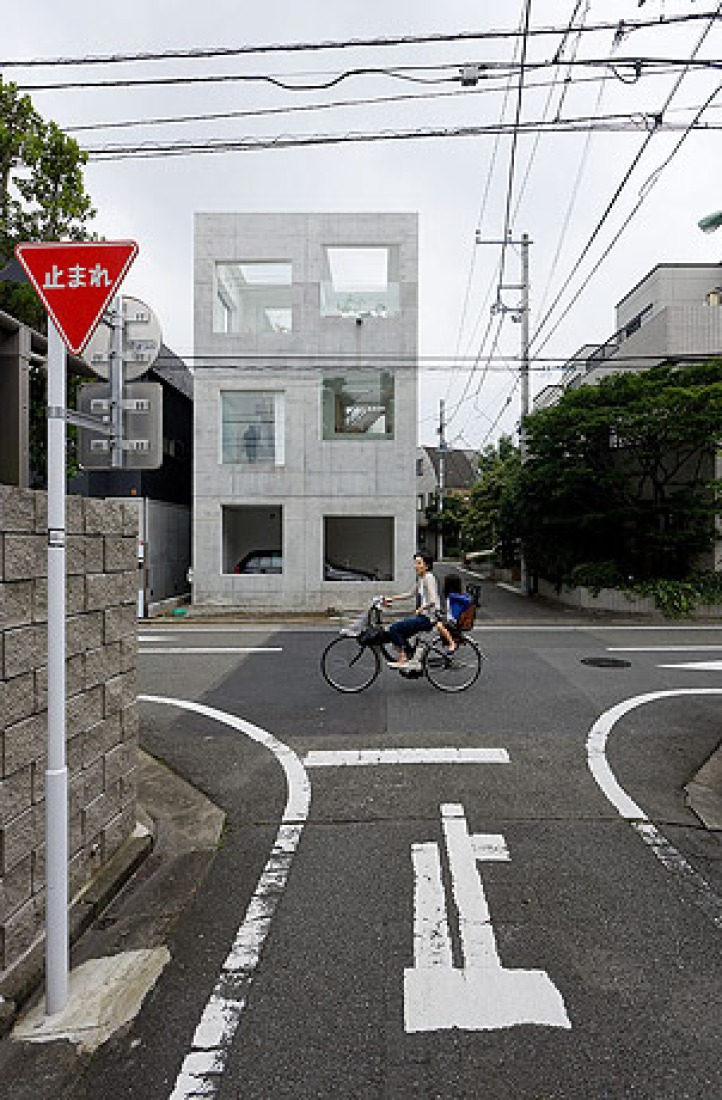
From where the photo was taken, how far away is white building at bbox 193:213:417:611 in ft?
59.7

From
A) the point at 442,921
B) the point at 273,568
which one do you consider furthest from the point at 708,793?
the point at 273,568

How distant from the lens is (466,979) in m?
2.95

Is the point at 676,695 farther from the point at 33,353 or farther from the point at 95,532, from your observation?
the point at 33,353

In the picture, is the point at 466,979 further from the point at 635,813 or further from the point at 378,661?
the point at 378,661

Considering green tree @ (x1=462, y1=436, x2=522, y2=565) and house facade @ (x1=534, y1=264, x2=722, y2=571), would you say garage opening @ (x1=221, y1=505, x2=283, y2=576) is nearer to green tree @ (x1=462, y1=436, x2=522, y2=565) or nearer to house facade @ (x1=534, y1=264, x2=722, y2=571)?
green tree @ (x1=462, y1=436, x2=522, y2=565)

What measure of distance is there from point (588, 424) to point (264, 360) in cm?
839

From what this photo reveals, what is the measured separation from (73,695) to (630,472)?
1671cm

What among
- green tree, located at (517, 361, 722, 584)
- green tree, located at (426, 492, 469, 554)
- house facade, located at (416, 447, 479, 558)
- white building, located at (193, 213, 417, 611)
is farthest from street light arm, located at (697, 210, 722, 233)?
green tree, located at (426, 492, 469, 554)

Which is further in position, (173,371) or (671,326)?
(173,371)

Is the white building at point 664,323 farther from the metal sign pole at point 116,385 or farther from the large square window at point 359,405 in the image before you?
the metal sign pole at point 116,385

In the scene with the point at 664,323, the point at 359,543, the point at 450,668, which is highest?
the point at 664,323

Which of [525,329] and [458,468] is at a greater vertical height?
[525,329]

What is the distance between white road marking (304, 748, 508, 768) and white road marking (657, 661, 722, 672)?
529 cm

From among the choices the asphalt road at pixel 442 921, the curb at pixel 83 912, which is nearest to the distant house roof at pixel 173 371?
the asphalt road at pixel 442 921
